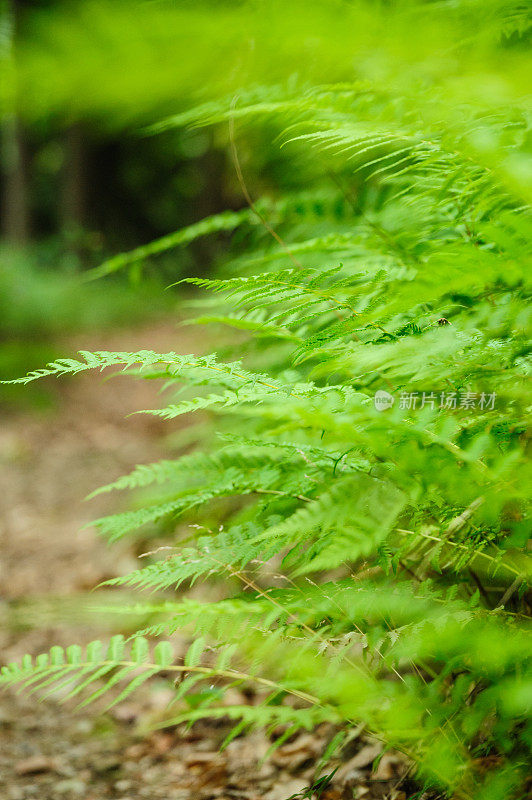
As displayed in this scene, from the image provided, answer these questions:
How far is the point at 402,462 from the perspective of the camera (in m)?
0.66

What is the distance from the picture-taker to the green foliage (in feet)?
2.13

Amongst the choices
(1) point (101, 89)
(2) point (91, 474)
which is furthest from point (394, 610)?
(2) point (91, 474)

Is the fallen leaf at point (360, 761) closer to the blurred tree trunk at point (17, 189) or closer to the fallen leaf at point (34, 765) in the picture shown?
the fallen leaf at point (34, 765)

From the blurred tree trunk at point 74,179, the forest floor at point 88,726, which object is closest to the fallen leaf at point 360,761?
the forest floor at point 88,726

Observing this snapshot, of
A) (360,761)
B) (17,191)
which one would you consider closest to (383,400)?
(360,761)

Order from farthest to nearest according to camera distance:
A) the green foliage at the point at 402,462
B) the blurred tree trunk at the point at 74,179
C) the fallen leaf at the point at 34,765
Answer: the blurred tree trunk at the point at 74,179 < the fallen leaf at the point at 34,765 < the green foliage at the point at 402,462

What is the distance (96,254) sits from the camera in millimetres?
10211

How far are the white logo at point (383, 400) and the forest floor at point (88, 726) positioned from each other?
461 millimetres

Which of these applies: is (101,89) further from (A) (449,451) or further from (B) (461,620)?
(B) (461,620)

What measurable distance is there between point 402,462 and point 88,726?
134cm

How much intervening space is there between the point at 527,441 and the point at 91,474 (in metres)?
3.21

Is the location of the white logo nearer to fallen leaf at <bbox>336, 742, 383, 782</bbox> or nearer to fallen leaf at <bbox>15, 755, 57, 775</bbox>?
fallen leaf at <bbox>336, 742, 383, 782</bbox>

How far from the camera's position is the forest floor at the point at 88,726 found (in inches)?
48.3

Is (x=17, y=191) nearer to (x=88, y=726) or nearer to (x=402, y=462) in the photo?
(x=88, y=726)
